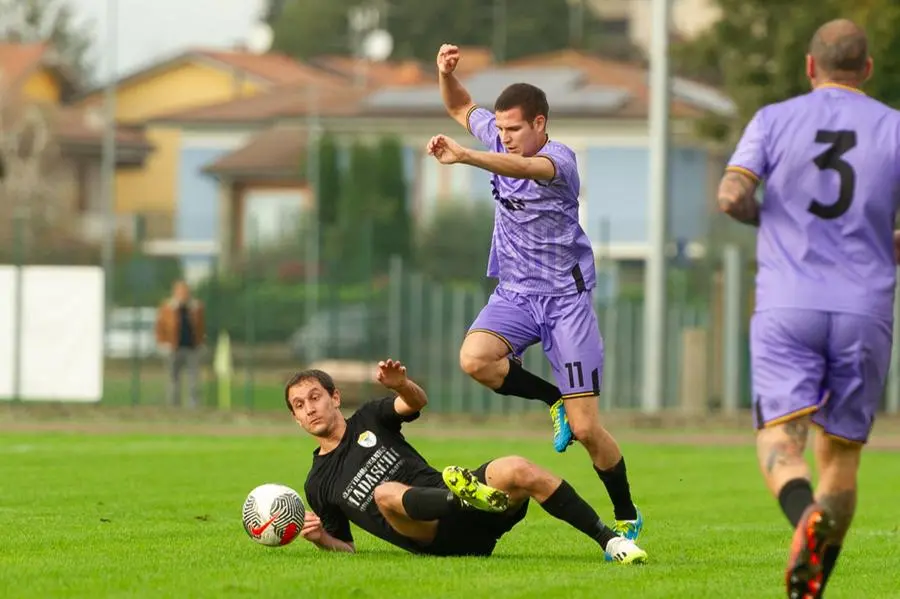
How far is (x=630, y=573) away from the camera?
32.6ft

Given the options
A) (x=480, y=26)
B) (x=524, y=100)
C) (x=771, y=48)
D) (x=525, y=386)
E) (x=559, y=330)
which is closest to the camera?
(x=524, y=100)

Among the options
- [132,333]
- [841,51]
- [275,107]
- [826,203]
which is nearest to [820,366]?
[826,203]

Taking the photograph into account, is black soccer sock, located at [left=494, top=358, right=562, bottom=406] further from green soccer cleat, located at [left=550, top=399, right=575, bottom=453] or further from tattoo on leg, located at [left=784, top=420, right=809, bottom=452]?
tattoo on leg, located at [left=784, top=420, right=809, bottom=452]

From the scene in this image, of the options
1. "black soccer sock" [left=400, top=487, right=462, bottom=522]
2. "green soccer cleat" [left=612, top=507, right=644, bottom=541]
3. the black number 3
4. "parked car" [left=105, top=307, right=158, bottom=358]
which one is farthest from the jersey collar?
"parked car" [left=105, top=307, right=158, bottom=358]

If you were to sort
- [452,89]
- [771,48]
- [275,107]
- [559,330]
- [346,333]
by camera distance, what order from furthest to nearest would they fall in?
[275,107]
[771,48]
[346,333]
[452,89]
[559,330]

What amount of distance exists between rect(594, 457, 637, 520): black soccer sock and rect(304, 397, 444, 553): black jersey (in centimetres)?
106

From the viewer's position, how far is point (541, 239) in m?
11.3

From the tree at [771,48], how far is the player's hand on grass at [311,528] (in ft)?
72.8

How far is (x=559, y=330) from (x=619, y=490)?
35.1 inches

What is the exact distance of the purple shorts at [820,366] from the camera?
27.7 feet

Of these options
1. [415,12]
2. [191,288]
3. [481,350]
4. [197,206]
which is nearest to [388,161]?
[197,206]

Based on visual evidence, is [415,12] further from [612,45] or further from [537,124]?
[537,124]

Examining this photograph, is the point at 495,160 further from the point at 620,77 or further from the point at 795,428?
the point at 620,77

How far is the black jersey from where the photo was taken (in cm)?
1047
